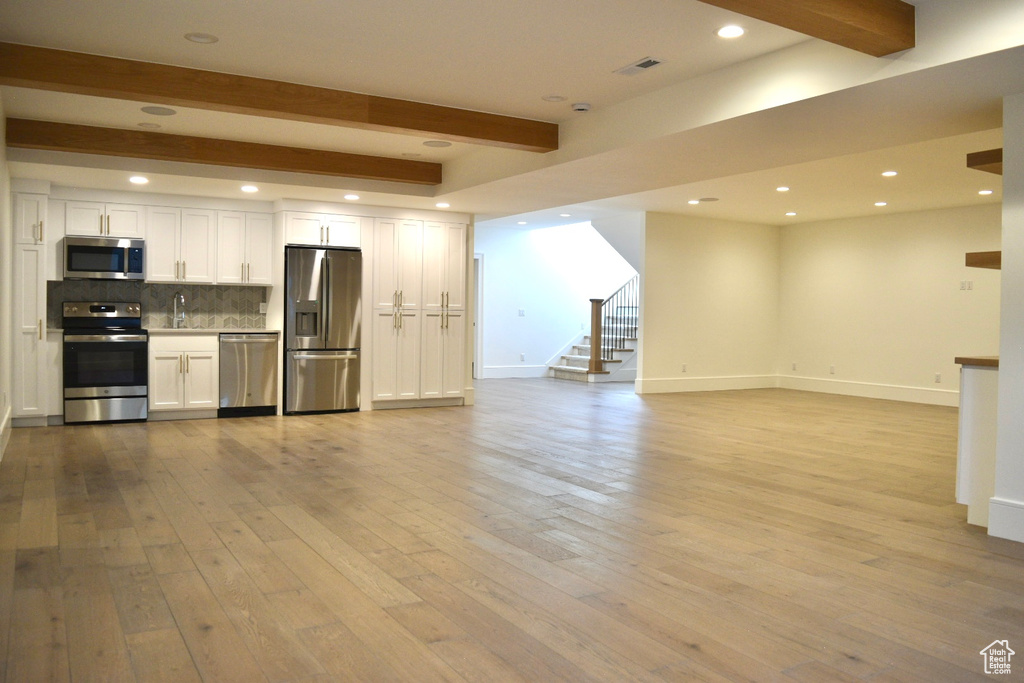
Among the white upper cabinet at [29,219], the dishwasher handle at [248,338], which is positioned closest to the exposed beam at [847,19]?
the dishwasher handle at [248,338]

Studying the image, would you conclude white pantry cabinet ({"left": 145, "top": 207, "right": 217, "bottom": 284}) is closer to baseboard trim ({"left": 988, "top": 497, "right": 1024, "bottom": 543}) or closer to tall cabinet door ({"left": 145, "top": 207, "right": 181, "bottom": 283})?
tall cabinet door ({"left": 145, "top": 207, "right": 181, "bottom": 283})

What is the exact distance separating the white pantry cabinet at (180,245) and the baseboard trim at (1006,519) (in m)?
6.87

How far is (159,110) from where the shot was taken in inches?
210

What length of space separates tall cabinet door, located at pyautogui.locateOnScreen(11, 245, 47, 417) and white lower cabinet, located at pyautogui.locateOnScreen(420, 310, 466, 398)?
365cm

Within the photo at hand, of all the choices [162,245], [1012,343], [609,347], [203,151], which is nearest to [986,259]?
[1012,343]

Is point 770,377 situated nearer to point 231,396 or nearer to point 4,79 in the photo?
point 231,396

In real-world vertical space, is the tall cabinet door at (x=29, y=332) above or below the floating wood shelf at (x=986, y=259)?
below

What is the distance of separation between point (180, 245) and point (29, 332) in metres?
1.54

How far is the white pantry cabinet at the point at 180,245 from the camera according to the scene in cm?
748

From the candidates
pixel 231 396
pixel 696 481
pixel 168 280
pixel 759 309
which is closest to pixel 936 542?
pixel 696 481

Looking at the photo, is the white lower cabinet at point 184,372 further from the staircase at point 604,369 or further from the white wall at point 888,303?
the white wall at point 888,303

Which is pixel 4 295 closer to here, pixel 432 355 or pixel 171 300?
pixel 171 300

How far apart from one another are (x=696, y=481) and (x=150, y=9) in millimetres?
4060

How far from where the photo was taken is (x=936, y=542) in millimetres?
3713
